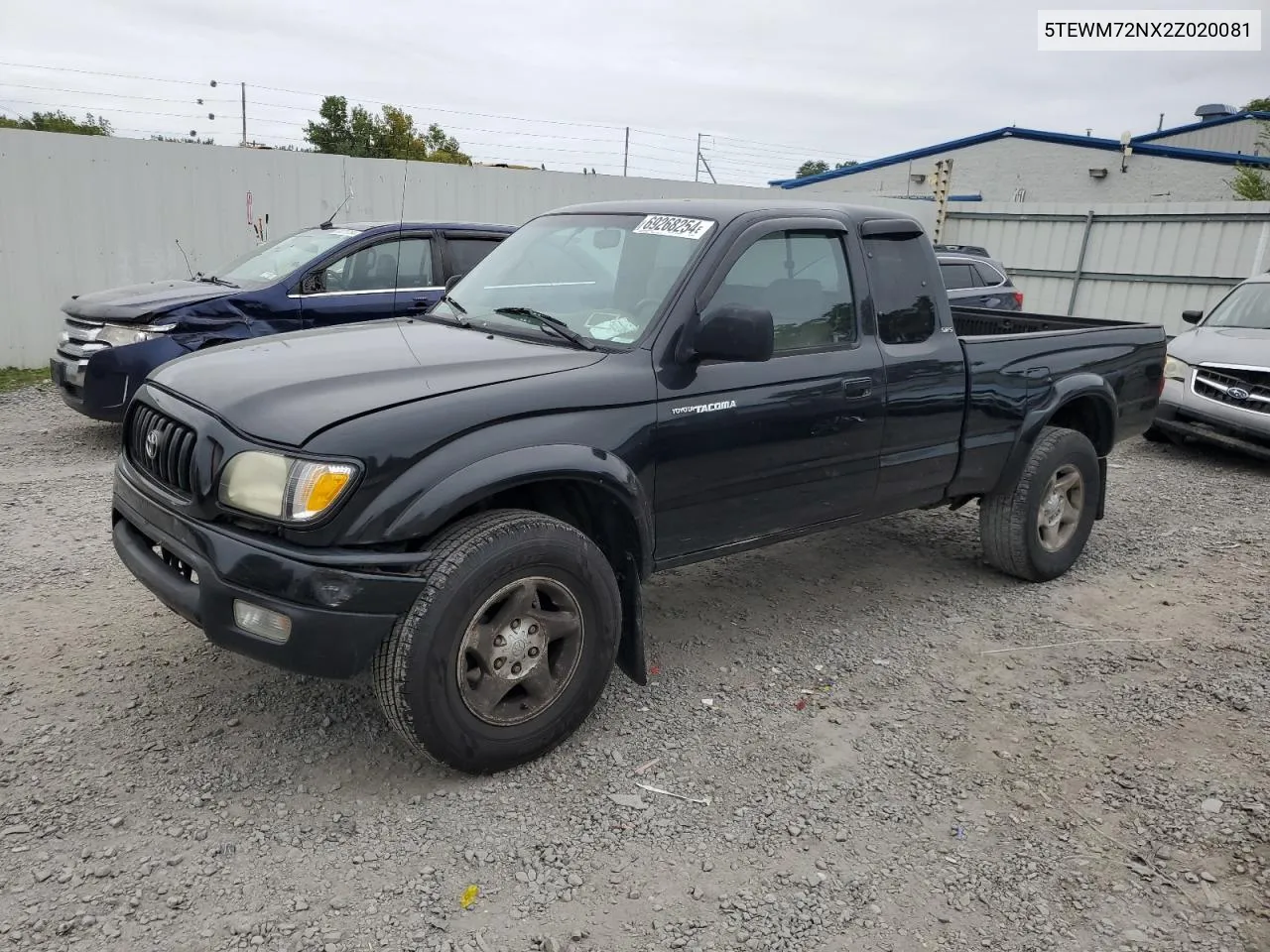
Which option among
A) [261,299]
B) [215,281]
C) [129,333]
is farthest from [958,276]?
[129,333]

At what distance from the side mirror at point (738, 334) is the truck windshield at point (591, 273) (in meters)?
0.28

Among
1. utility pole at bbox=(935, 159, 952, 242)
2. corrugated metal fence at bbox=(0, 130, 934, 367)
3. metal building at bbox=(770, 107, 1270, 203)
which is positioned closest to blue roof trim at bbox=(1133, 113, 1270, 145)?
metal building at bbox=(770, 107, 1270, 203)

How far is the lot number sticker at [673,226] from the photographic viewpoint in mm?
3768

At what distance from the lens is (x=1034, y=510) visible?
5.00 m

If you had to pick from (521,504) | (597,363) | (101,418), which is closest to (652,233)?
(597,363)

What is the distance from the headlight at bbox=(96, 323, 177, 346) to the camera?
6.84 m

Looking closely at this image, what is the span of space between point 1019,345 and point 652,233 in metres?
2.12

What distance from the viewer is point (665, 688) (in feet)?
12.8

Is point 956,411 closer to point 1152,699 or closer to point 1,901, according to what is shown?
point 1152,699

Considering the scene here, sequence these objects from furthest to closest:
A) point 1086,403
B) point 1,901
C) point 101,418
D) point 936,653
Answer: point 101,418, point 1086,403, point 936,653, point 1,901

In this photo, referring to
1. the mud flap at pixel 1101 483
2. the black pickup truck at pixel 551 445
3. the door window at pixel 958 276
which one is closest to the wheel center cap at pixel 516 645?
the black pickup truck at pixel 551 445

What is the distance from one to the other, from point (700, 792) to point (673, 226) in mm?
2196

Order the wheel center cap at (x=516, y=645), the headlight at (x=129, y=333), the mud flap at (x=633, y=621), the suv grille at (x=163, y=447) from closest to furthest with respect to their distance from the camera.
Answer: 1. the suv grille at (x=163, y=447)
2. the wheel center cap at (x=516, y=645)
3. the mud flap at (x=633, y=621)
4. the headlight at (x=129, y=333)

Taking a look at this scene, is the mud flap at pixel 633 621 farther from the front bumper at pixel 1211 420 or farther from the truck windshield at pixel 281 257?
the front bumper at pixel 1211 420
